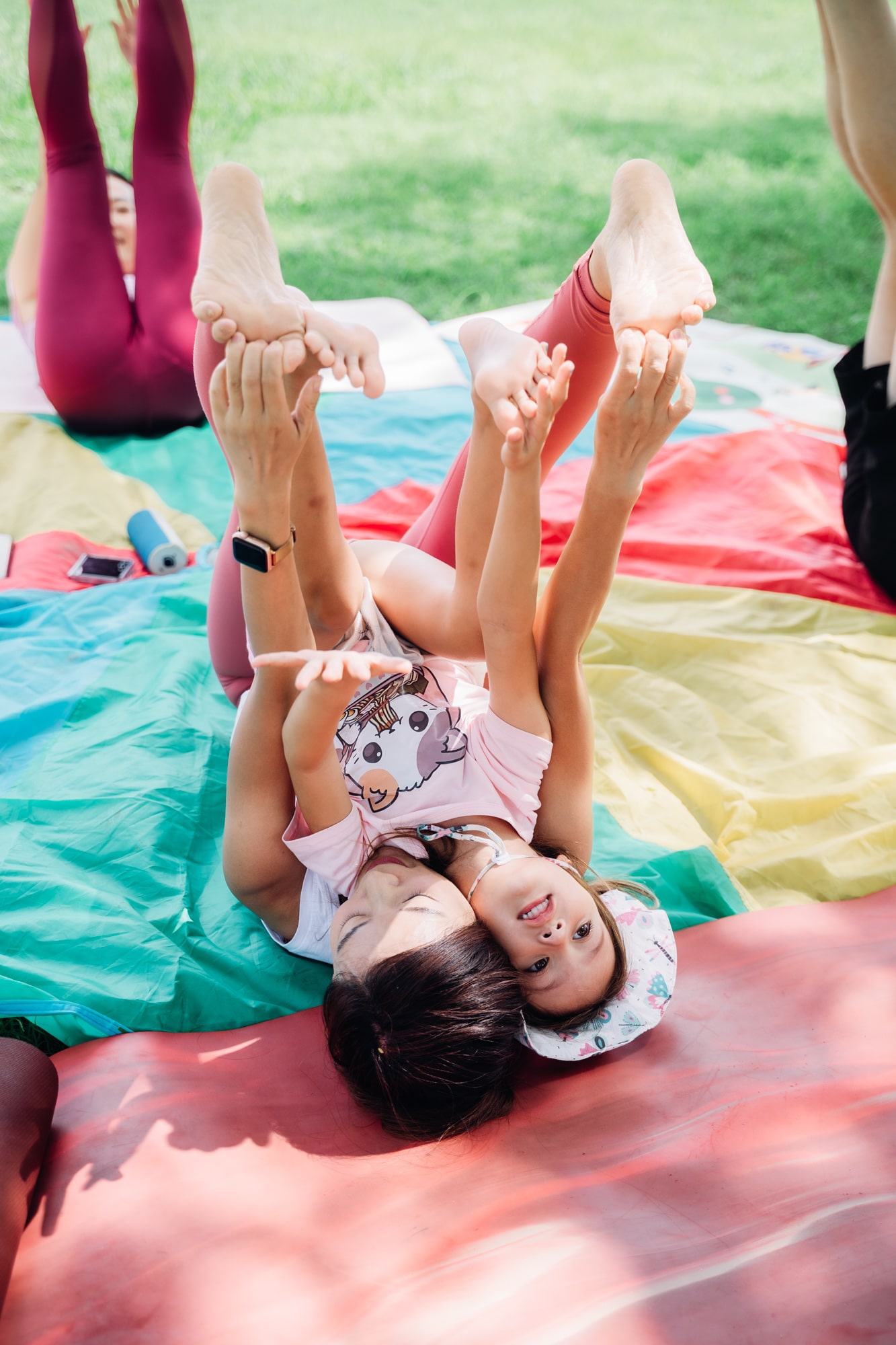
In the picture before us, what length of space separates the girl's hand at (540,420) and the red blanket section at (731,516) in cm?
104

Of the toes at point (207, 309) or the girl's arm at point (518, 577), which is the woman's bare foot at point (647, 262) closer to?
the girl's arm at point (518, 577)

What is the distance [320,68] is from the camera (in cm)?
713

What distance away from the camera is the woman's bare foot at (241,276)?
1.47m

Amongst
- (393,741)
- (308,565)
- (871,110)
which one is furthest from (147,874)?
(871,110)

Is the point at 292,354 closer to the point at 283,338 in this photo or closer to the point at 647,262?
the point at 283,338

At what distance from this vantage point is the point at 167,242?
308 cm

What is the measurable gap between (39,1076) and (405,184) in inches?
225

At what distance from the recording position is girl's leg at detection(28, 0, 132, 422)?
2.97 metres

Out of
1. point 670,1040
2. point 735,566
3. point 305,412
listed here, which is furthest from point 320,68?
point 670,1040

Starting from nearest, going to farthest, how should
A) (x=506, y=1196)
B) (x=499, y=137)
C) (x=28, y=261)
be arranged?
(x=506, y=1196), (x=28, y=261), (x=499, y=137)

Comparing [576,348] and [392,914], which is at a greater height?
[576,348]

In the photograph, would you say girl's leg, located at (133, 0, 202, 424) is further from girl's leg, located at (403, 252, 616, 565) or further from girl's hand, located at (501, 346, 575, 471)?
girl's hand, located at (501, 346, 575, 471)

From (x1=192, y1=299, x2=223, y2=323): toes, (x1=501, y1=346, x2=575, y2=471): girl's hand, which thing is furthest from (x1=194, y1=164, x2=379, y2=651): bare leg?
(x1=501, y1=346, x2=575, y2=471): girl's hand

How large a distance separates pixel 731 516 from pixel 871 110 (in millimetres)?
983
